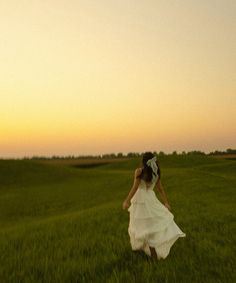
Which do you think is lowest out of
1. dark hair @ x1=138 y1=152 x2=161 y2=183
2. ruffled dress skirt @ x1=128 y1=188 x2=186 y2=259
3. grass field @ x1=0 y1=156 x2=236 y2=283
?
grass field @ x1=0 y1=156 x2=236 y2=283

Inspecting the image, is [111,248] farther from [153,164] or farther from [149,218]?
[153,164]

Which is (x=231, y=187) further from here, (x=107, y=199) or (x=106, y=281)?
(x=106, y=281)

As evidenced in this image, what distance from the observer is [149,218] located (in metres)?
10.9

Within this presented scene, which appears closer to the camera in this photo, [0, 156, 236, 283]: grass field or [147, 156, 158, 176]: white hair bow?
[0, 156, 236, 283]: grass field

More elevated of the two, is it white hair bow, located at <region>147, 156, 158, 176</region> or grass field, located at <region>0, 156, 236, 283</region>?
white hair bow, located at <region>147, 156, 158, 176</region>

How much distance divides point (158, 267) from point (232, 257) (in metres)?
2.31

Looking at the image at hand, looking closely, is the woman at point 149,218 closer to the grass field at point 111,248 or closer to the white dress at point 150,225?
the white dress at point 150,225

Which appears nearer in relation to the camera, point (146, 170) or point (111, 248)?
point (146, 170)

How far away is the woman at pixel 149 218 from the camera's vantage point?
1073 cm

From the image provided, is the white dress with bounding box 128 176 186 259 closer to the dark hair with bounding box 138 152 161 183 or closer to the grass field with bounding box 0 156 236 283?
the dark hair with bounding box 138 152 161 183

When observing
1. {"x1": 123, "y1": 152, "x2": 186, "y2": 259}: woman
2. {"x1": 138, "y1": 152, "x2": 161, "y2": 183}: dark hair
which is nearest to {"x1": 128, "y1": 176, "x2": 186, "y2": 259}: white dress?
{"x1": 123, "y1": 152, "x2": 186, "y2": 259}: woman

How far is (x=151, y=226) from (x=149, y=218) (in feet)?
0.68

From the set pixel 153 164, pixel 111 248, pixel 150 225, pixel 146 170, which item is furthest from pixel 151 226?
pixel 111 248

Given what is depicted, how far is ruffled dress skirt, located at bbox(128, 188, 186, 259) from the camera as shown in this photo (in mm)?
10703
